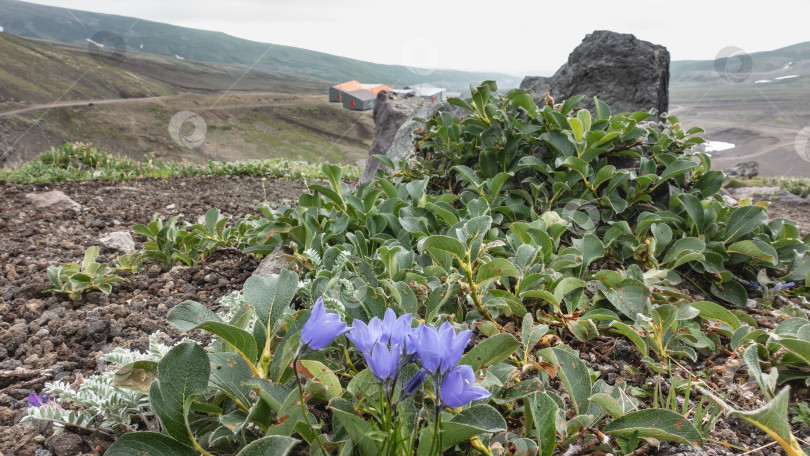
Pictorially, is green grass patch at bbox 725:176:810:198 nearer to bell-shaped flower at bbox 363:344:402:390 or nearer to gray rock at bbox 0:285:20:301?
bell-shaped flower at bbox 363:344:402:390

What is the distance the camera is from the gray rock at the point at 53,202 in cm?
459

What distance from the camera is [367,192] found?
239cm

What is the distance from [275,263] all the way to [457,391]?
5.27 feet

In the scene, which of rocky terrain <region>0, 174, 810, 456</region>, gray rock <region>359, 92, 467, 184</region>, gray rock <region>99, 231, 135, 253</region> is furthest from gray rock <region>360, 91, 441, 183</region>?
gray rock <region>99, 231, 135, 253</region>

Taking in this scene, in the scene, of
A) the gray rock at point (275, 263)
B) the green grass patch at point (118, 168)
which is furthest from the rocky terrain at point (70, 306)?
the green grass patch at point (118, 168)

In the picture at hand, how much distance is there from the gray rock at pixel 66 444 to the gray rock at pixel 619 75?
141 inches

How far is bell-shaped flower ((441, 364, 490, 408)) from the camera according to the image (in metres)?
0.77

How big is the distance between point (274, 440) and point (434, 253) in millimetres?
963

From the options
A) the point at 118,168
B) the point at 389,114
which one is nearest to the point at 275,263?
the point at 389,114

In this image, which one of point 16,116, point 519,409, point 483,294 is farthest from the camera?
point 16,116

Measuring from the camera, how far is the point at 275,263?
2.21 metres

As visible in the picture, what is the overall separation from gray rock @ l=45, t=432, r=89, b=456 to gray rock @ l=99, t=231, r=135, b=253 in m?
2.53

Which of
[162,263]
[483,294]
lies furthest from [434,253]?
[162,263]

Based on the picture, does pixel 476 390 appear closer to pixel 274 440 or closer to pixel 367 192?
pixel 274 440
